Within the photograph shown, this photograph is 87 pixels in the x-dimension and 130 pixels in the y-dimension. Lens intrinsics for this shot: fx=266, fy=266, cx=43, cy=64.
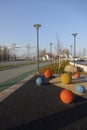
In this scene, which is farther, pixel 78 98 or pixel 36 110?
pixel 78 98

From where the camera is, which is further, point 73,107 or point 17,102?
point 17,102

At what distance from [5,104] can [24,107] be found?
3.29 ft

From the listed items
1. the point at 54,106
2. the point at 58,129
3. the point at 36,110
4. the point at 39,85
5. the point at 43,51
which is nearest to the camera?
the point at 58,129

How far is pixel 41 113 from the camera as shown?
892 cm

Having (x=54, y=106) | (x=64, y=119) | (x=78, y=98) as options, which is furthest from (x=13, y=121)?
(x=78, y=98)

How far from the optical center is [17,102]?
10.9m

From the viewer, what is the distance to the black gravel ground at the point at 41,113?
24.1 feet

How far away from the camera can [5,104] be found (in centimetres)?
1054

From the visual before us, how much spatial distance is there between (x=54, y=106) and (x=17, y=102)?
1.68 meters

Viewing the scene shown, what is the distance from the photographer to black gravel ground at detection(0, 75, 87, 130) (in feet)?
24.1

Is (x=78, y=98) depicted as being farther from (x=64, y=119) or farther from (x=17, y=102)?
(x=64, y=119)

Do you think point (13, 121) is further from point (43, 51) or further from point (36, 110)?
point (43, 51)

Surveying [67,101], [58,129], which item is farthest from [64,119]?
[67,101]

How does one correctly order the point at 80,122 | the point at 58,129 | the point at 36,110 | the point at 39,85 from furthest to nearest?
1. the point at 39,85
2. the point at 36,110
3. the point at 80,122
4. the point at 58,129
